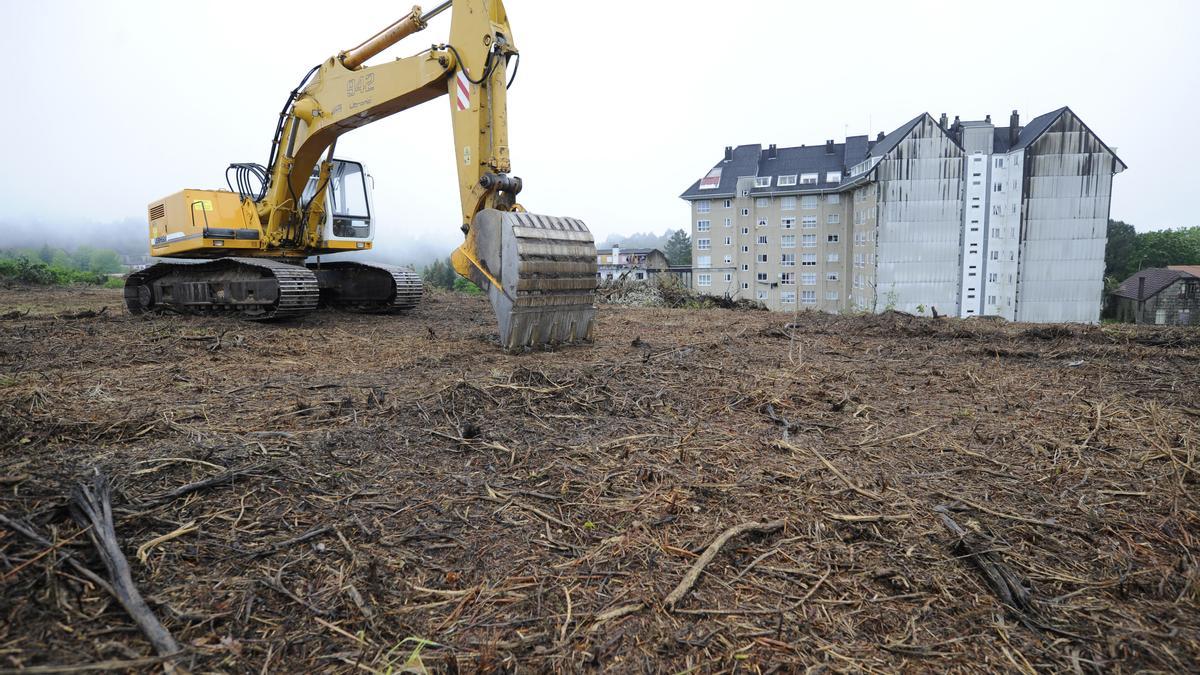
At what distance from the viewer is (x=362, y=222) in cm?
1000

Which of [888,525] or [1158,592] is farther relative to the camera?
[888,525]

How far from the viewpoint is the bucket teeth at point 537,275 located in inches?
228

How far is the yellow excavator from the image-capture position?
6.06 meters

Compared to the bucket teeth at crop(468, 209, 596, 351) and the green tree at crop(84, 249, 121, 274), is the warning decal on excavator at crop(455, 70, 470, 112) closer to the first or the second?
the bucket teeth at crop(468, 209, 596, 351)

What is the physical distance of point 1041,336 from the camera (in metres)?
6.59

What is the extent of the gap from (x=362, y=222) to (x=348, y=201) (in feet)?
1.25

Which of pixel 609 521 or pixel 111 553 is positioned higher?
pixel 111 553

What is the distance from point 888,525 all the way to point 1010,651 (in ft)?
2.11

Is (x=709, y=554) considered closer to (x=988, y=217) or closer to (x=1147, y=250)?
(x=988, y=217)

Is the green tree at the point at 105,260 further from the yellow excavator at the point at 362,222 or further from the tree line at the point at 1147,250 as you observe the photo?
the tree line at the point at 1147,250

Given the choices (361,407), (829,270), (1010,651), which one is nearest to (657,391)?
(361,407)

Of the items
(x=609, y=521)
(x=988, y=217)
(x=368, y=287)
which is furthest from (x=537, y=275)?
(x=988, y=217)

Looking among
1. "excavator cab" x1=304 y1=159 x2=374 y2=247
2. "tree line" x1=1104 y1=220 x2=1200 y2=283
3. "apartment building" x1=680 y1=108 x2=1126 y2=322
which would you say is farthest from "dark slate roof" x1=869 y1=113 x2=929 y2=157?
"excavator cab" x1=304 y1=159 x2=374 y2=247

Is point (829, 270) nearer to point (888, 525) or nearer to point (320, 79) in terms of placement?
point (320, 79)
